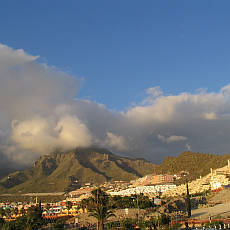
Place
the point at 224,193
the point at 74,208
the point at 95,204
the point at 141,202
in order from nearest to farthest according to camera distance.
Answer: the point at 95,204
the point at 141,202
the point at 224,193
the point at 74,208

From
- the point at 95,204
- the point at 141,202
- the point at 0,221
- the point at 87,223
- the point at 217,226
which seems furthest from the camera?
the point at 141,202

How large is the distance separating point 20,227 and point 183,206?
211 feet

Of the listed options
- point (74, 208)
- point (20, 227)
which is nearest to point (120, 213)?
point (20, 227)

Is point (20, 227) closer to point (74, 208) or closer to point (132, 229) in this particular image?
point (132, 229)

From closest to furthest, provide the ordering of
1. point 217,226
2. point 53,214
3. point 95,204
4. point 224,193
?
point 217,226
point 95,204
point 224,193
point 53,214

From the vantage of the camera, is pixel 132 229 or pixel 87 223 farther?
pixel 87 223

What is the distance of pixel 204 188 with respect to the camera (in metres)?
185

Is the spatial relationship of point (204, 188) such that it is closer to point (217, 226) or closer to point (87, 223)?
point (87, 223)

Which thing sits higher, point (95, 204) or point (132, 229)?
point (95, 204)

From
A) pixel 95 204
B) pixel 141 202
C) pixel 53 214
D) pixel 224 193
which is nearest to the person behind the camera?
pixel 95 204

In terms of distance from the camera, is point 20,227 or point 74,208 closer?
point 20,227

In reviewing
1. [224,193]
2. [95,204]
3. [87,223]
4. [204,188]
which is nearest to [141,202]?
[87,223]

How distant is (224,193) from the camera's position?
440 feet

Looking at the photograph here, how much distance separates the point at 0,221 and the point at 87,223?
96.4ft
